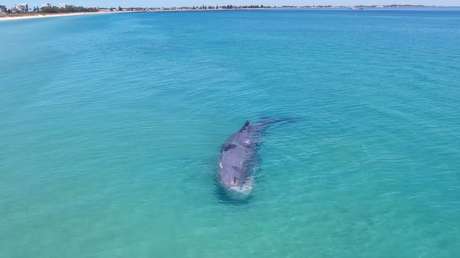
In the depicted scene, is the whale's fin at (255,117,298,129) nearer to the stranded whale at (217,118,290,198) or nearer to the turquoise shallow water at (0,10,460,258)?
the stranded whale at (217,118,290,198)

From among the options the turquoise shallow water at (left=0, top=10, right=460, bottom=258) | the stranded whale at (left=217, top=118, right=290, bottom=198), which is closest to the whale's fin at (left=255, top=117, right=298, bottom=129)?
the stranded whale at (left=217, top=118, right=290, bottom=198)

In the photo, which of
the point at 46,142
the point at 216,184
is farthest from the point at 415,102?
the point at 46,142

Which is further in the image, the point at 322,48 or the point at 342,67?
the point at 322,48

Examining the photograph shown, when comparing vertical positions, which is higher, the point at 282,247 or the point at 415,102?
the point at 415,102

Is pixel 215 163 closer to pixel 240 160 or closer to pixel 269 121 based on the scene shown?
pixel 240 160

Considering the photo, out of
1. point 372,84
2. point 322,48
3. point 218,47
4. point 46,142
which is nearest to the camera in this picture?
point 46,142

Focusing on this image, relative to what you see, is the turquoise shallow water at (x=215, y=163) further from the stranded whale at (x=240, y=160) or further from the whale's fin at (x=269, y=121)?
the whale's fin at (x=269, y=121)

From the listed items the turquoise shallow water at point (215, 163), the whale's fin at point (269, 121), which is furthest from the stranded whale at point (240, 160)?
the turquoise shallow water at point (215, 163)

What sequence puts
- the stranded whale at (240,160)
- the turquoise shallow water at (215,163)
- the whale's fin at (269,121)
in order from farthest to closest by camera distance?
the whale's fin at (269,121) → the stranded whale at (240,160) → the turquoise shallow water at (215,163)

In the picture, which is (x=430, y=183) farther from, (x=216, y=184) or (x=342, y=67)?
(x=342, y=67)
